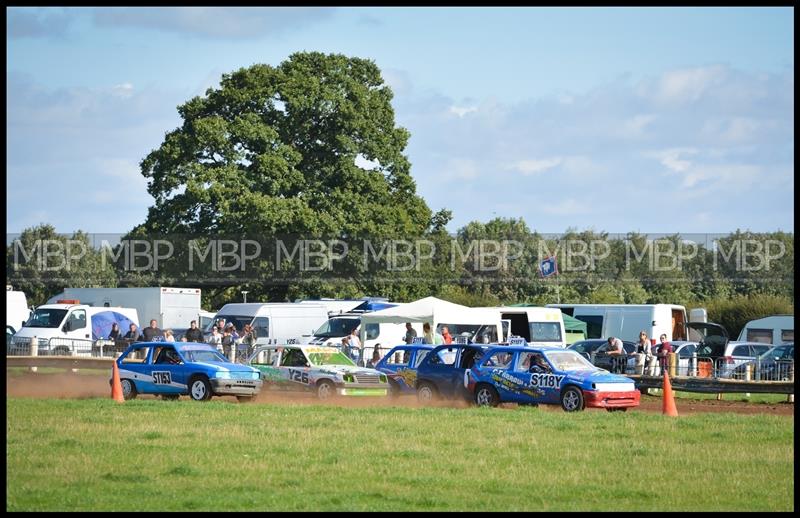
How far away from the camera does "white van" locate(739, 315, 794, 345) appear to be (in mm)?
44344

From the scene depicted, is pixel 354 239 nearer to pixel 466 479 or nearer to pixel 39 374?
pixel 39 374

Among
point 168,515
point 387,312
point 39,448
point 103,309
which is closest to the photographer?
point 168,515

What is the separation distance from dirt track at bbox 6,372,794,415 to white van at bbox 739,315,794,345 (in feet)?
50.3

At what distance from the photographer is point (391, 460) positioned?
1590 cm

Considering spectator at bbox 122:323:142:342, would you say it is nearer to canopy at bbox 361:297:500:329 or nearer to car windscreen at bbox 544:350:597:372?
canopy at bbox 361:297:500:329

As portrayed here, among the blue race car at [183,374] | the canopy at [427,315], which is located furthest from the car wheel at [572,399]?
the canopy at [427,315]

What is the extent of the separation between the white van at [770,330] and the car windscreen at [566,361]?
67.7ft

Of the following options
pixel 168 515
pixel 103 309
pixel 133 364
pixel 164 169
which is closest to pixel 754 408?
pixel 133 364

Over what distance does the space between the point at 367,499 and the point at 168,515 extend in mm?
2269

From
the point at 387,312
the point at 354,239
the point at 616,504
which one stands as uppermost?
the point at 354,239

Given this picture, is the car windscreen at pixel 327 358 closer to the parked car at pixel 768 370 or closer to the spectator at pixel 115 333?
the parked car at pixel 768 370

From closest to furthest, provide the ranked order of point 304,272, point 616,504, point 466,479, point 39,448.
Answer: point 616,504
point 466,479
point 39,448
point 304,272

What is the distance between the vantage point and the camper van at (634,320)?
4612cm

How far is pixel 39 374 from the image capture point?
35031 mm
